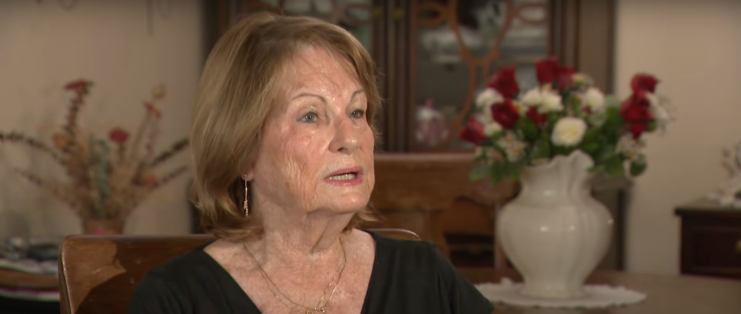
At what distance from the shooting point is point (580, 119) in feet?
7.06

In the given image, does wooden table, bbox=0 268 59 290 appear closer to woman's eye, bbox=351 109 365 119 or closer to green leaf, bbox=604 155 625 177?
woman's eye, bbox=351 109 365 119

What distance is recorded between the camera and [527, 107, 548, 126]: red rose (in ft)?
A: 7.11

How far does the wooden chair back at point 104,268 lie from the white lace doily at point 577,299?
0.94 meters

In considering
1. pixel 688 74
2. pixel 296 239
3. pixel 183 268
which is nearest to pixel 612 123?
pixel 296 239

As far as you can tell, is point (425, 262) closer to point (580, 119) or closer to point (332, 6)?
point (580, 119)

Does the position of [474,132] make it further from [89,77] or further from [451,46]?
[451,46]

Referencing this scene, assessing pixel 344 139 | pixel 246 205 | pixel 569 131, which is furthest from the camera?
pixel 569 131

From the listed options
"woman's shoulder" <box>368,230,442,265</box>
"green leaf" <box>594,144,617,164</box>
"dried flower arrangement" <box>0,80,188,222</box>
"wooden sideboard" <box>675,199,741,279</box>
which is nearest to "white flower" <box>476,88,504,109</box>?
"green leaf" <box>594,144,617,164</box>

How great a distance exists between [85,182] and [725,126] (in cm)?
285

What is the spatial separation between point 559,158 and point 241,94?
3.42ft

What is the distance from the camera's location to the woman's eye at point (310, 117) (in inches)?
51.9

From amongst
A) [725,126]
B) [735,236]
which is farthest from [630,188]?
[735,236]

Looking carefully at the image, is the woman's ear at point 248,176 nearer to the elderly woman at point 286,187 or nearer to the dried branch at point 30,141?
the elderly woman at point 286,187

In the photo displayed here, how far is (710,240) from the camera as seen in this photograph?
4086mm
